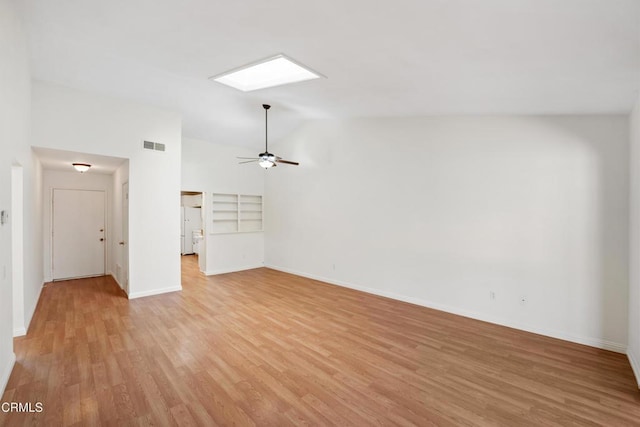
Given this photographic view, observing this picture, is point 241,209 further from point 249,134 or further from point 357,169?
point 357,169

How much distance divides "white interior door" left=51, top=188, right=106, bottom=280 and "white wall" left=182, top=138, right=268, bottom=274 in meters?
2.36

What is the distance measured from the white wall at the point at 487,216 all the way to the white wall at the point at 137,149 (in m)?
3.12

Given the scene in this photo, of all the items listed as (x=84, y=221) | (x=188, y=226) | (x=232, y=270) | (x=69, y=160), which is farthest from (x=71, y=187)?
(x=188, y=226)

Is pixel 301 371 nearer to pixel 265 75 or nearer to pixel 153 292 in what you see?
pixel 153 292

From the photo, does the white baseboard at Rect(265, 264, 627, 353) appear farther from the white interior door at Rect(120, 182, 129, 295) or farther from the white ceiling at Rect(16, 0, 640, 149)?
the white interior door at Rect(120, 182, 129, 295)

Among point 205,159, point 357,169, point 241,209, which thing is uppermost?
point 205,159

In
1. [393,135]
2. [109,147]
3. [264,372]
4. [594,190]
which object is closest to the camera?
[264,372]

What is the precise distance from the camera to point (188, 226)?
11008 millimetres

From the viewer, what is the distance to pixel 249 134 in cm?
713

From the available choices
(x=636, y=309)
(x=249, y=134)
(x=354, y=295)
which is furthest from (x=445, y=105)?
(x=249, y=134)

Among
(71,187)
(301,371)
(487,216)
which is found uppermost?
(71,187)

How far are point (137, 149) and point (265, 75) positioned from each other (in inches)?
109

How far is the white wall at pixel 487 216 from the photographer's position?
346cm

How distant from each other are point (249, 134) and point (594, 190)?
649 cm
